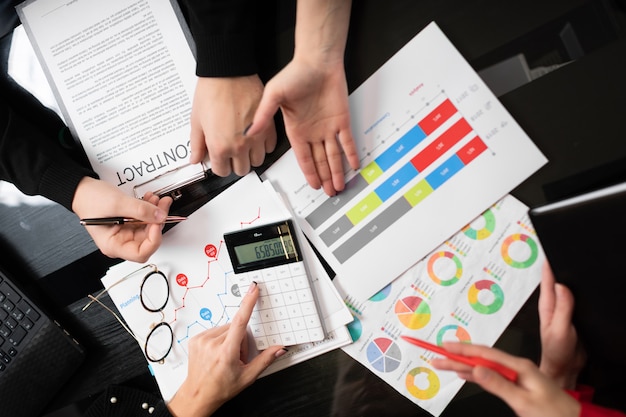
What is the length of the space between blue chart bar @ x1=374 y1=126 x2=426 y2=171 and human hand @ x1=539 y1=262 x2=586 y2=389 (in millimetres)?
268

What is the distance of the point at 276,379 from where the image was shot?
81 centimetres

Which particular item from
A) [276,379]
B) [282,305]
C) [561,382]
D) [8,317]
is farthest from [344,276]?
[8,317]

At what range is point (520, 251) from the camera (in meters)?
0.72

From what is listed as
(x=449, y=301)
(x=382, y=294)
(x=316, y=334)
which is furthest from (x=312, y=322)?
(x=449, y=301)

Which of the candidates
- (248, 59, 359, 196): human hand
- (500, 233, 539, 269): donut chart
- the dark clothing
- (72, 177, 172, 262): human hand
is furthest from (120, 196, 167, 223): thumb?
(500, 233, 539, 269): donut chart

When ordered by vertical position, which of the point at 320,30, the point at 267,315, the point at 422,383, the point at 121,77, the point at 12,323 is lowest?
the point at 422,383

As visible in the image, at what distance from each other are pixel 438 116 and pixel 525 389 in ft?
1.35

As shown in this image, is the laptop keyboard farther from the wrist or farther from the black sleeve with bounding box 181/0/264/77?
the black sleeve with bounding box 181/0/264/77

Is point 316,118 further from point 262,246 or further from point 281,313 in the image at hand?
point 281,313

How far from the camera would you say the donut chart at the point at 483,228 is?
729 millimetres

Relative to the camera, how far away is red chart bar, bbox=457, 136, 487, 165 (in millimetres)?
723

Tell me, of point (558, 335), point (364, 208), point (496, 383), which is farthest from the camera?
point (364, 208)

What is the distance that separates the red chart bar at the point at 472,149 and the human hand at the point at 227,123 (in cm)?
31

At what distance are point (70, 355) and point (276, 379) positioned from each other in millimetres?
381
